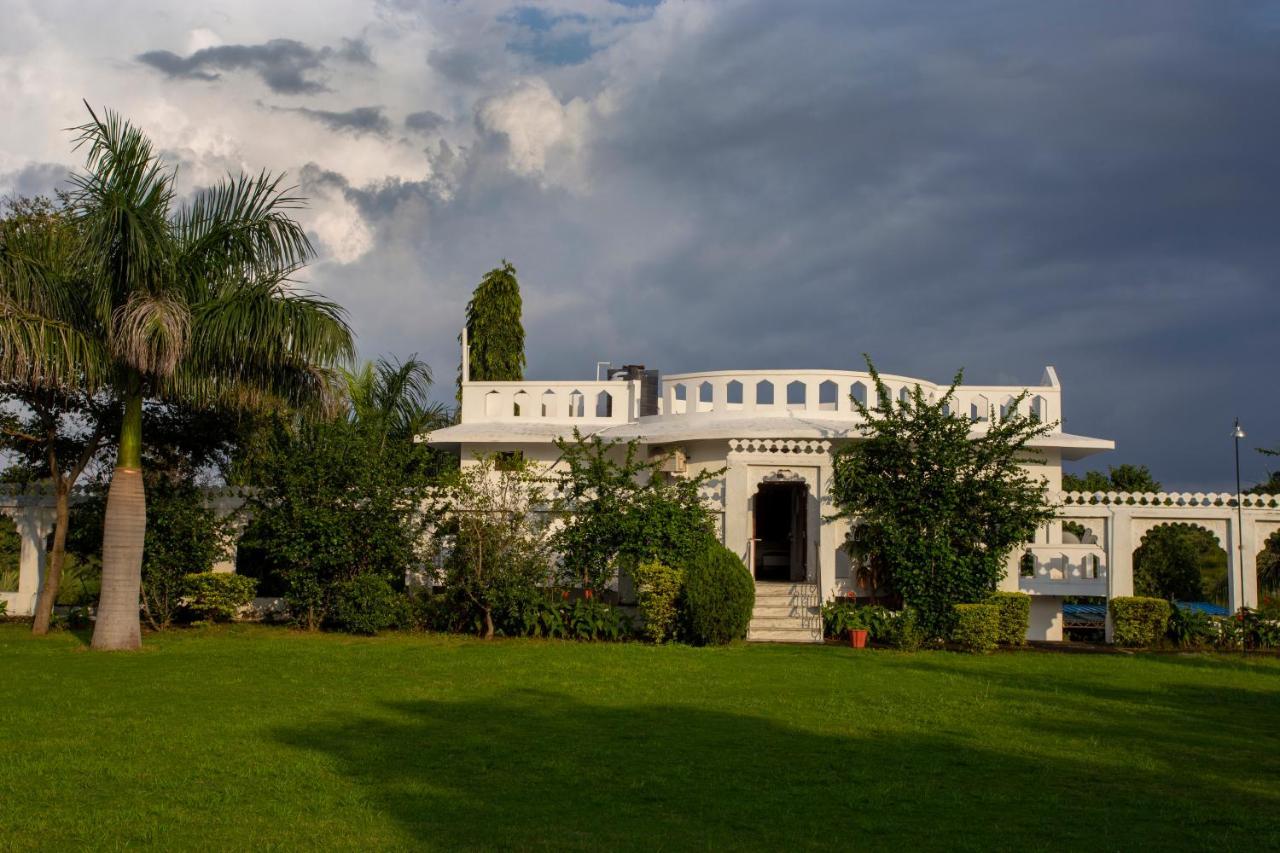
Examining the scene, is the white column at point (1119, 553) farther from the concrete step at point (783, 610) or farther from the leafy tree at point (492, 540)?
the leafy tree at point (492, 540)

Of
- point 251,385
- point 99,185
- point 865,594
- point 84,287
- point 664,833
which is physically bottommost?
point 664,833

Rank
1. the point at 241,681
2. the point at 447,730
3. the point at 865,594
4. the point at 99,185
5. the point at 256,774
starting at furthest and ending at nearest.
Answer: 1. the point at 865,594
2. the point at 99,185
3. the point at 241,681
4. the point at 447,730
5. the point at 256,774

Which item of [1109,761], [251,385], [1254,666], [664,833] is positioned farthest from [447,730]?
[1254,666]

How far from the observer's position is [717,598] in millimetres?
18547

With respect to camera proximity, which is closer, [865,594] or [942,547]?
[942,547]

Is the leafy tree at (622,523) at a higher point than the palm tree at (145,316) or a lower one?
lower

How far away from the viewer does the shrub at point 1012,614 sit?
19.6m

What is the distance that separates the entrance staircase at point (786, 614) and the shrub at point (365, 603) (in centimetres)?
592

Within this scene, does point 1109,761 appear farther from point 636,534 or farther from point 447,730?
point 636,534

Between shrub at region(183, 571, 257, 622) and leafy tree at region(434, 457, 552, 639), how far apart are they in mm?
3507

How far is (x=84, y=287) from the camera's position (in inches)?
663

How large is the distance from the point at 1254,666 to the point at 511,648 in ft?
35.7

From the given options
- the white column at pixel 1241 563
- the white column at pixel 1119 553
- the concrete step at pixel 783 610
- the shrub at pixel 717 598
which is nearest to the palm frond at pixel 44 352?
the shrub at pixel 717 598

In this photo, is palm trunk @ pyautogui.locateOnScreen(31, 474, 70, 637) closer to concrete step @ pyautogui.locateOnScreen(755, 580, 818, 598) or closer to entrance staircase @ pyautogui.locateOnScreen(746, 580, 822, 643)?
entrance staircase @ pyautogui.locateOnScreen(746, 580, 822, 643)
